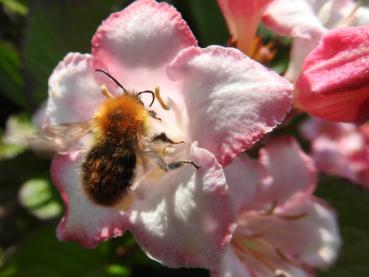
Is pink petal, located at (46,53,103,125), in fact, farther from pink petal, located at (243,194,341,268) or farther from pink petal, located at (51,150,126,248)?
pink petal, located at (243,194,341,268)

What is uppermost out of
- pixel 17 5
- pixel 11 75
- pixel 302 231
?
pixel 17 5

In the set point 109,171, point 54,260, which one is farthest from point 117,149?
Answer: point 54,260

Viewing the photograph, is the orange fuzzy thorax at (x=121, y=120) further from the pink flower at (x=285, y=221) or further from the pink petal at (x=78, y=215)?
the pink flower at (x=285, y=221)

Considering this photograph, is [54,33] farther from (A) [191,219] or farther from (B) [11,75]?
(A) [191,219]

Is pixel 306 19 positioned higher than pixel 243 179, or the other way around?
pixel 306 19

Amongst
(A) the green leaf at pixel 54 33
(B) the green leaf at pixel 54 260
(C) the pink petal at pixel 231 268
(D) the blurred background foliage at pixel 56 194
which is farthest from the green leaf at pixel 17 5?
(C) the pink petal at pixel 231 268

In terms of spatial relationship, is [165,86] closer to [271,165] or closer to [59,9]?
[271,165]

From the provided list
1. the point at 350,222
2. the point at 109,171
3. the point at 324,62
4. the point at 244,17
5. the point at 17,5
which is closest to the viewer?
the point at 109,171

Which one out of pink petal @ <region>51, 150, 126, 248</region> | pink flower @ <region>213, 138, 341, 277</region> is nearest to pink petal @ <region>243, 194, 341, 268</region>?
pink flower @ <region>213, 138, 341, 277</region>
